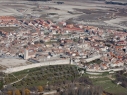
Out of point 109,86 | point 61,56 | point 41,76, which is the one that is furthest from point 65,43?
point 109,86

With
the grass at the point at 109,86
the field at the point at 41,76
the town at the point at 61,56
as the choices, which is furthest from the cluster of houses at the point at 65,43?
the grass at the point at 109,86

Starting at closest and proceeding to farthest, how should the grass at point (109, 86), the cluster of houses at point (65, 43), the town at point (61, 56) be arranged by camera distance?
the town at point (61, 56), the grass at point (109, 86), the cluster of houses at point (65, 43)

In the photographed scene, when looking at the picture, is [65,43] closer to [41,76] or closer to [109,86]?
[41,76]

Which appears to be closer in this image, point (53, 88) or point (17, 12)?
point (53, 88)

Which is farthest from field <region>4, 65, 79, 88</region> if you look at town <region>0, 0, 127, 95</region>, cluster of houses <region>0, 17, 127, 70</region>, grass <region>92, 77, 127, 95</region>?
cluster of houses <region>0, 17, 127, 70</region>

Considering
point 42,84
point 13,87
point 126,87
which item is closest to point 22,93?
point 13,87

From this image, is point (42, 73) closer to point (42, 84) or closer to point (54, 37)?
point (42, 84)

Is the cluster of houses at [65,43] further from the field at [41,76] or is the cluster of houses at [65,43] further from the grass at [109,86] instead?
the grass at [109,86]

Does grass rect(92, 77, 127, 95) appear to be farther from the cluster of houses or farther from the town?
the cluster of houses

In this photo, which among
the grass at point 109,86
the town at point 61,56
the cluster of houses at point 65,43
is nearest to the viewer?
the town at point 61,56
